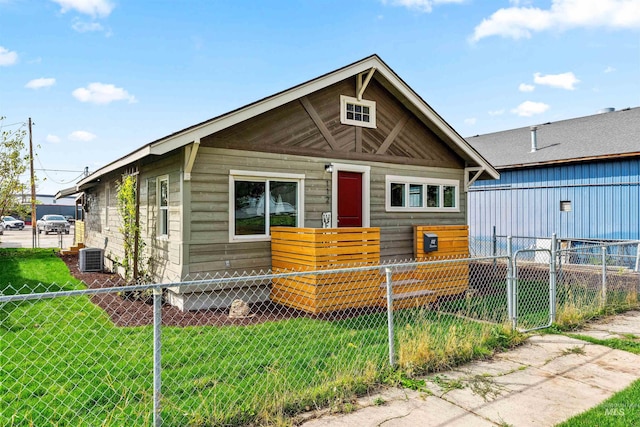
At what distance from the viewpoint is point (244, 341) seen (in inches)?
209

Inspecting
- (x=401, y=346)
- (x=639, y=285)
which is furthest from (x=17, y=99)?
(x=639, y=285)

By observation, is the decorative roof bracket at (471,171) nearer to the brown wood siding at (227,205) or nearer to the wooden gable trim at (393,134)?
the wooden gable trim at (393,134)

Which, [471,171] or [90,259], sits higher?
[471,171]

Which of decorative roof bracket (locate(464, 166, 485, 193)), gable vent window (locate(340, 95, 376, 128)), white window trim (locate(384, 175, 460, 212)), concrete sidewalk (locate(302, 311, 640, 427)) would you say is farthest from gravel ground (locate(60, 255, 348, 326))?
decorative roof bracket (locate(464, 166, 485, 193))

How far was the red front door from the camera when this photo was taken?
9.34 meters

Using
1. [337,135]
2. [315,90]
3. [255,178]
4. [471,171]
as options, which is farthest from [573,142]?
[255,178]

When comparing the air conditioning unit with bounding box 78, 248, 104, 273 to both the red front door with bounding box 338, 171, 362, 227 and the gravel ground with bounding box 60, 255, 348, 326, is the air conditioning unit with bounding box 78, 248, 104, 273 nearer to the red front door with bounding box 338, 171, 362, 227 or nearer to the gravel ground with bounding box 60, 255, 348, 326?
the gravel ground with bounding box 60, 255, 348, 326

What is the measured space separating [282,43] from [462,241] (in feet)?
29.1

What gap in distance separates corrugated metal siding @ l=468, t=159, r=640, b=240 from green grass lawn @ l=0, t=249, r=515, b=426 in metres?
10.4

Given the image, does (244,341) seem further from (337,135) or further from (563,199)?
(563,199)

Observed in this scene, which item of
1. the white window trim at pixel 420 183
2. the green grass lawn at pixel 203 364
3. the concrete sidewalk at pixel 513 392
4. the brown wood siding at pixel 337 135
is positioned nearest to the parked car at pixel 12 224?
the green grass lawn at pixel 203 364

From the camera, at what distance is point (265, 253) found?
8188 mm

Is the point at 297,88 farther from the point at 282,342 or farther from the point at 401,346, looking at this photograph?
the point at 401,346

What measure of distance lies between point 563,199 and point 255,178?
1244 centimetres
